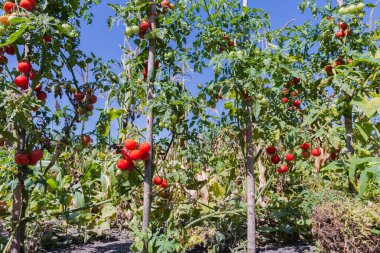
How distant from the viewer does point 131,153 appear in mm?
2246

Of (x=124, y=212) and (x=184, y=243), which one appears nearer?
(x=184, y=243)

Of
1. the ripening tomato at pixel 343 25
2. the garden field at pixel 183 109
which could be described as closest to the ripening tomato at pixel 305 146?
the garden field at pixel 183 109

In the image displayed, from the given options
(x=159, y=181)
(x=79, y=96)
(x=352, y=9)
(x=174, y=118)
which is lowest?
(x=159, y=181)

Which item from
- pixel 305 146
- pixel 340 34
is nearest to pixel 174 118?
pixel 305 146

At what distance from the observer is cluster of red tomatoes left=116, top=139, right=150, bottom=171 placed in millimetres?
2242

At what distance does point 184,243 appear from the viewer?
121 inches

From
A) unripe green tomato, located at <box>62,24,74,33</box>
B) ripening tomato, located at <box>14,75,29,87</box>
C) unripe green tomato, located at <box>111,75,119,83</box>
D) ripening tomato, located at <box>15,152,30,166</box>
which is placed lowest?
ripening tomato, located at <box>15,152,30,166</box>

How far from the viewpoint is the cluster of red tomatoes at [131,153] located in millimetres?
2242

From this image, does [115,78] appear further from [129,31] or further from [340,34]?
[340,34]

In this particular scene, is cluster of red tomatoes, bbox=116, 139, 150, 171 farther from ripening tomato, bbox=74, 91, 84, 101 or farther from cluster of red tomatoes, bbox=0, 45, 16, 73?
cluster of red tomatoes, bbox=0, 45, 16, 73

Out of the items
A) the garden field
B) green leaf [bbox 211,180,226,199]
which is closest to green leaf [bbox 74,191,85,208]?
the garden field

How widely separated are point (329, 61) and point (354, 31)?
302mm

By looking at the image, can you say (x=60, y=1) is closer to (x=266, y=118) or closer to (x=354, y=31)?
(x=266, y=118)

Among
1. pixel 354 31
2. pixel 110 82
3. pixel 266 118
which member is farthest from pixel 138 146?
pixel 354 31
